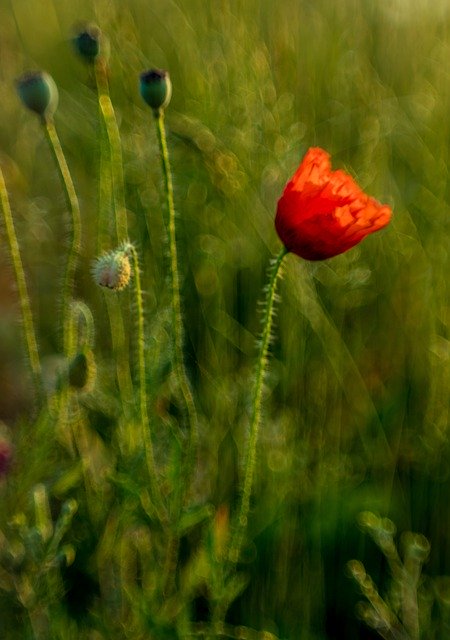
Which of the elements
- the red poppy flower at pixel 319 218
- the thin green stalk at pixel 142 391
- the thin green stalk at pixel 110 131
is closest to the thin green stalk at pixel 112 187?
the thin green stalk at pixel 110 131

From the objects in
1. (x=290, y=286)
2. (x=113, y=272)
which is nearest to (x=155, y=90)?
(x=113, y=272)

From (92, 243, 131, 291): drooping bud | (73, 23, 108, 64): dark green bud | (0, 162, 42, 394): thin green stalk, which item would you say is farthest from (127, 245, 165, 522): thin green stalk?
(73, 23, 108, 64): dark green bud

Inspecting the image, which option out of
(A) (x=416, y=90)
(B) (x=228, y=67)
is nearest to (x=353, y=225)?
(B) (x=228, y=67)

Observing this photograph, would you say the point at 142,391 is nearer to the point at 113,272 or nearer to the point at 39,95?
the point at 113,272

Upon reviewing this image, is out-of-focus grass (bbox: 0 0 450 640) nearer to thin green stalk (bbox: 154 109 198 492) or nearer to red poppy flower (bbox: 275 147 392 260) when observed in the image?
thin green stalk (bbox: 154 109 198 492)

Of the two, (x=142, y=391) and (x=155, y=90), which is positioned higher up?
(x=155, y=90)

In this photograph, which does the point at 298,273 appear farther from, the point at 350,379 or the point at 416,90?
the point at 416,90
